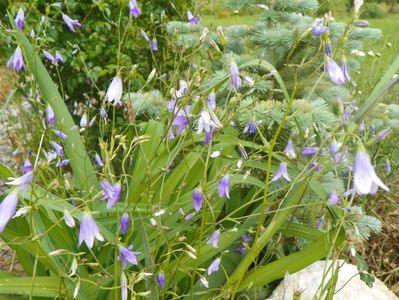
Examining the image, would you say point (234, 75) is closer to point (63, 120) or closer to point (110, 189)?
point (110, 189)

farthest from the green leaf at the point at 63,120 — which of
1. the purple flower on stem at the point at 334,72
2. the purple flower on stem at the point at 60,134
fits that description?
the purple flower on stem at the point at 334,72

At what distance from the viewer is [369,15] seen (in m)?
11.6

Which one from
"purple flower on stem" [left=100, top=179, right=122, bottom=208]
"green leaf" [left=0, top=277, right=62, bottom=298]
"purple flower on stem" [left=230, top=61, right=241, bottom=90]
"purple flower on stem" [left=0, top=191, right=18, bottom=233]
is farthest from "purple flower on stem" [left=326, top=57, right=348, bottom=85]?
"green leaf" [left=0, top=277, right=62, bottom=298]

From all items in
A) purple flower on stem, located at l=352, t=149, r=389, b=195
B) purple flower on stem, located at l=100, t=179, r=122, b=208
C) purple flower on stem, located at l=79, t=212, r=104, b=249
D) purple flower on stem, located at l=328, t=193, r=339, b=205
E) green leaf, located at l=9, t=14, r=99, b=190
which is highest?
purple flower on stem, located at l=352, t=149, r=389, b=195

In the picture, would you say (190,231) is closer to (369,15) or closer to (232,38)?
(232,38)

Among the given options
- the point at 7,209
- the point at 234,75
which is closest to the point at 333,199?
the point at 234,75

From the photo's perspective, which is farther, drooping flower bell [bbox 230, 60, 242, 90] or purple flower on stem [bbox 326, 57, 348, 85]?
drooping flower bell [bbox 230, 60, 242, 90]

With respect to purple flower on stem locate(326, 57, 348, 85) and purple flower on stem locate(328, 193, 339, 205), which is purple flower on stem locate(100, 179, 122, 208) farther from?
purple flower on stem locate(328, 193, 339, 205)

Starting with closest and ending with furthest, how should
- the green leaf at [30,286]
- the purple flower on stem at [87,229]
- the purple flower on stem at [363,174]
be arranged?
1. the purple flower on stem at [363,174]
2. the purple flower on stem at [87,229]
3. the green leaf at [30,286]

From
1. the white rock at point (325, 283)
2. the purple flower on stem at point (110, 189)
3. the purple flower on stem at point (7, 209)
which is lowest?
the white rock at point (325, 283)

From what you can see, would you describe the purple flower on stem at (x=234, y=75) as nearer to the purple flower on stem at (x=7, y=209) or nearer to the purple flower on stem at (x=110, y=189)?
the purple flower on stem at (x=110, y=189)

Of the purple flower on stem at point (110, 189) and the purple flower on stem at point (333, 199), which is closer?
the purple flower on stem at point (110, 189)

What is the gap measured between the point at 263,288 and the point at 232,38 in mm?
1113

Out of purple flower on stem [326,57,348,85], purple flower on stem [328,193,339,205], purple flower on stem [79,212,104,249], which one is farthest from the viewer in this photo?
purple flower on stem [328,193,339,205]
